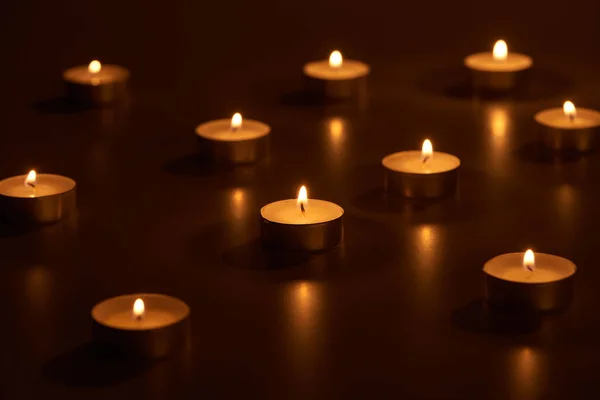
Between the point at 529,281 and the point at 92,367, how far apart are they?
0.68 m

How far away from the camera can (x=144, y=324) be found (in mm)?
1706

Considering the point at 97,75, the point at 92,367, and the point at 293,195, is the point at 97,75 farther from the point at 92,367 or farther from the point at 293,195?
the point at 92,367

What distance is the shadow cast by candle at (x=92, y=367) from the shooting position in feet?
5.31

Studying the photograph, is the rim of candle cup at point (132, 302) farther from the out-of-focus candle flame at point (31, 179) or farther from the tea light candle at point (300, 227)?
the out-of-focus candle flame at point (31, 179)

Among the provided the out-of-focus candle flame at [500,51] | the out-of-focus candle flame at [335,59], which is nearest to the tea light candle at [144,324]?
the out-of-focus candle flame at [335,59]

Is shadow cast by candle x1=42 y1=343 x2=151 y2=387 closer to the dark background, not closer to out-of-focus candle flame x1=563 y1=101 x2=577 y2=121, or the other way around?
the dark background

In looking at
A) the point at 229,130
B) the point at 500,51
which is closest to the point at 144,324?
the point at 229,130

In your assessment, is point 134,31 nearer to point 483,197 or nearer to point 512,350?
point 483,197

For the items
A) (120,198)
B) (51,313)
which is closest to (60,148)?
(120,198)

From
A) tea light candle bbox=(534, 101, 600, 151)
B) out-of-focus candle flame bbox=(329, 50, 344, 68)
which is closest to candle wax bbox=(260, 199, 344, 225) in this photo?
tea light candle bbox=(534, 101, 600, 151)

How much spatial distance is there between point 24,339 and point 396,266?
0.64m

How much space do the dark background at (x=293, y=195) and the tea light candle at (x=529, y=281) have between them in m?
0.03

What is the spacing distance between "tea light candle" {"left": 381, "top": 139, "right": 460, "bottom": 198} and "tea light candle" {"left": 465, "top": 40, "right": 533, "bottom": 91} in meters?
0.64

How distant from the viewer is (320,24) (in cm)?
356
